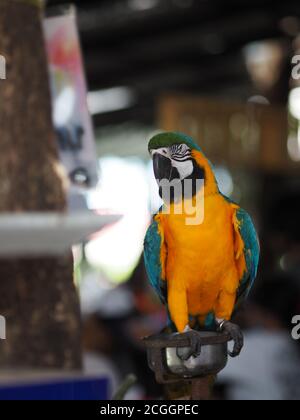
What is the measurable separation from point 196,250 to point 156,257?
5cm

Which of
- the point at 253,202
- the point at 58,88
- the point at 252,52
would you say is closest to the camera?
the point at 58,88

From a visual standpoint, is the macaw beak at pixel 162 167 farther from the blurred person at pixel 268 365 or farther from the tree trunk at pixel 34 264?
the blurred person at pixel 268 365

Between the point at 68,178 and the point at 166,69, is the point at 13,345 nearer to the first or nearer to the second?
the point at 68,178

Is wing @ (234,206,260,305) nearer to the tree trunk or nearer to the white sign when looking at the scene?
the white sign

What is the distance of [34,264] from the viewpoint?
1133mm

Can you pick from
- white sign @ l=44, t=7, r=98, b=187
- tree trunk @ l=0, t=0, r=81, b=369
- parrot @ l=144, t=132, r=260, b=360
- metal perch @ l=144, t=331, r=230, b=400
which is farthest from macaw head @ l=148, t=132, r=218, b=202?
tree trunk @ l=0, t=0, r=81, b=369

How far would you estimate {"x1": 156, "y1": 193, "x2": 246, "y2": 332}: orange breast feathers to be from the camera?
526 millimetres

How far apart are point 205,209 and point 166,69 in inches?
186

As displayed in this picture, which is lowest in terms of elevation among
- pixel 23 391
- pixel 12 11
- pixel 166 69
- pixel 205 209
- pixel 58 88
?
pixel 23 391

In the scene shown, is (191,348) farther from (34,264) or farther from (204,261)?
(34,264)

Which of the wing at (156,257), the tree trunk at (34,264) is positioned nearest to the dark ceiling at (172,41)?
the tree trunk at (34,264)

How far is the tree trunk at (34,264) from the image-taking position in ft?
3.44

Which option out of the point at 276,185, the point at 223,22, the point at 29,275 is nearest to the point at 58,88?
the point at 29,275
